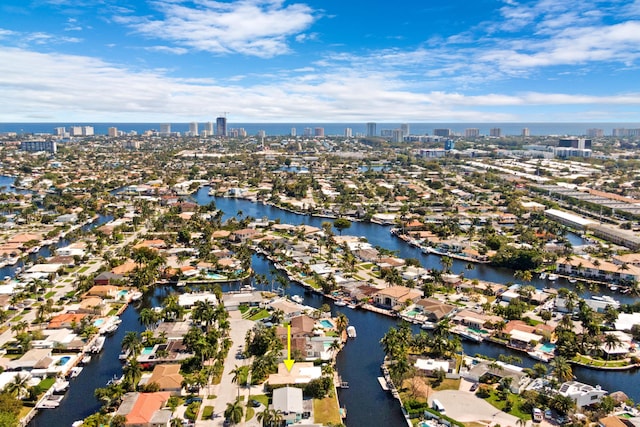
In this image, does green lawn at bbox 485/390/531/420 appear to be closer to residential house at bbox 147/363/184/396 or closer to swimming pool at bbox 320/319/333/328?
swimming pool at bbox 320/319/333/328

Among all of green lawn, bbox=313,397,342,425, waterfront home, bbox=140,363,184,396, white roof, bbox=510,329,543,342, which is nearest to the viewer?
green lawn, bbox=313,397,342,425

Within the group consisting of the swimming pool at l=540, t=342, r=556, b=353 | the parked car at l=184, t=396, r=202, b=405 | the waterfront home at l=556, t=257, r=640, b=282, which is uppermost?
the waterfront home at l=556, t=257, r=640, b=282

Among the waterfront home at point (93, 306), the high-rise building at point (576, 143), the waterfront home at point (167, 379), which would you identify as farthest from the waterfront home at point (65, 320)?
Answer: the high-rise building at point (576, 143)

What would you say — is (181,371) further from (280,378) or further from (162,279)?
(162,279)

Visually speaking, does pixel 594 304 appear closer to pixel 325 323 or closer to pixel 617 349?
pixel 617 349

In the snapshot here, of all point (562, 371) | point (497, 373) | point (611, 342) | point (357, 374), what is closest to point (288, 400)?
point (357, 374)

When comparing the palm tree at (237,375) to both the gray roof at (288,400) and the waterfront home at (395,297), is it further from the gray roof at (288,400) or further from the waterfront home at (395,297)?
the waterfront home at (395,297)

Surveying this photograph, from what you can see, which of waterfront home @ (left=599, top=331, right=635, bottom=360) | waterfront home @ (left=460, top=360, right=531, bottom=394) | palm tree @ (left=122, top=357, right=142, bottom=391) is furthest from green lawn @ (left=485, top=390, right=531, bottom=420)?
palm tree @ (left=122, top=357, right=142, bottom=391)
